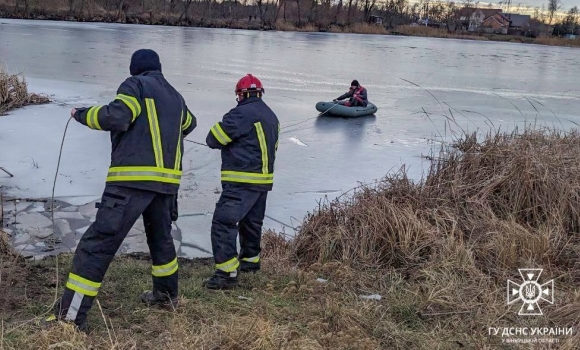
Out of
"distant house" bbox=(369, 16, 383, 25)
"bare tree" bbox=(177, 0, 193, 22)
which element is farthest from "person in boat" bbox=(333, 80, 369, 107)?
"distant house" bbox=(369, 16, 383, 25)

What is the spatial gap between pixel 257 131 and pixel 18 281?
77.2 inches

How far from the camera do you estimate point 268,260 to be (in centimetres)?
515

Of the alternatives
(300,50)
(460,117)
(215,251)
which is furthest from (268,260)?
(300,50)

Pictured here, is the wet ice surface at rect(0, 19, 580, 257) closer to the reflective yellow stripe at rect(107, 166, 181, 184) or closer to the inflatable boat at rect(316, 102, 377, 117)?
the inflatable boat at rect(316, 102, 377, 117)

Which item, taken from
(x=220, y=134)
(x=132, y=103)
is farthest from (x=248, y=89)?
(x=132, y=103)

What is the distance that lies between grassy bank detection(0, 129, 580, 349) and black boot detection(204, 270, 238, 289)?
0.11m

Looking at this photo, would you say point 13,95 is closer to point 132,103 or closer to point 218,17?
point 132,103

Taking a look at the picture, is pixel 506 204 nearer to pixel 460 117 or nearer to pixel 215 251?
pixel 215 251

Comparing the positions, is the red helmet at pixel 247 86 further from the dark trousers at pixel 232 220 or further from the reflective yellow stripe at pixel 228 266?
the reflective yellow stripe at pixel 228 266

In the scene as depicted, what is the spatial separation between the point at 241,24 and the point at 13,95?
43279 mm

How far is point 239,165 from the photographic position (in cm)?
460

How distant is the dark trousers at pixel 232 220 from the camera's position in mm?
4488

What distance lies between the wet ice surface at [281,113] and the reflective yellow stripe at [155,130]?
1.81m

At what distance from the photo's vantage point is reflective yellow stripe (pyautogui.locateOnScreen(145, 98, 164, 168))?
3621 mm
